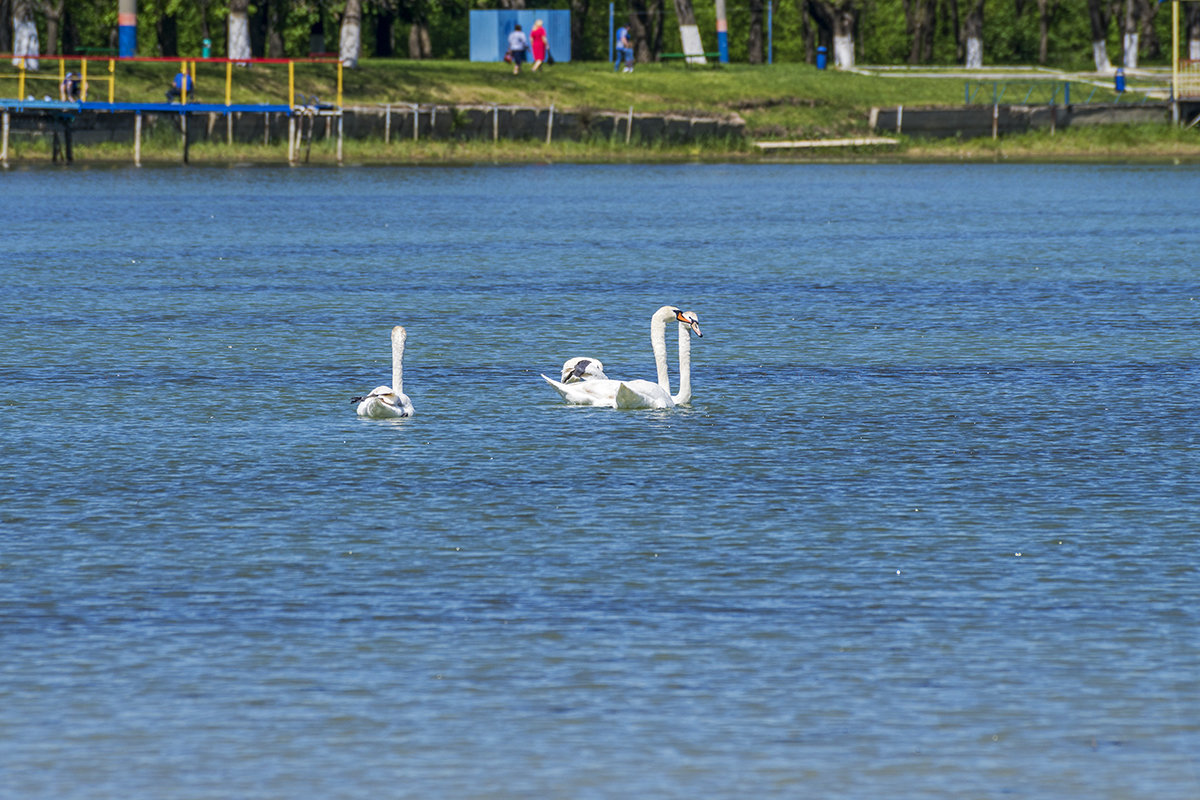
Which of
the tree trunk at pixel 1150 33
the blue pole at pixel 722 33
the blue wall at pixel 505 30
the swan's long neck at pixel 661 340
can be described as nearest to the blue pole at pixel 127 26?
the blue wall at pixel 505 30

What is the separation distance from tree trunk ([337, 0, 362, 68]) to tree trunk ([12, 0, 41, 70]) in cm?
873

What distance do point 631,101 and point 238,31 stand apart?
11.8 meters

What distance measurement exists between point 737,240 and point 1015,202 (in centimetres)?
1076

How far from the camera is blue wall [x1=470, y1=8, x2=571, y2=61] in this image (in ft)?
232

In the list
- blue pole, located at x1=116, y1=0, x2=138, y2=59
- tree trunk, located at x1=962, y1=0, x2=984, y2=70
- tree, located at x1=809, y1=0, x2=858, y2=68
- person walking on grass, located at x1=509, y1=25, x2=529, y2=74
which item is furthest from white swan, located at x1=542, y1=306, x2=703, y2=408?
tree trunk, located at x1=962, y1=0, x2=984, y2=70

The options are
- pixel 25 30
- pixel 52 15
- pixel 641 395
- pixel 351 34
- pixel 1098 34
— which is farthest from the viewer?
pixel 1098 34

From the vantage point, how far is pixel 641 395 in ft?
45.1

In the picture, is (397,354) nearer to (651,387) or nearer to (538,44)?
(651,387)

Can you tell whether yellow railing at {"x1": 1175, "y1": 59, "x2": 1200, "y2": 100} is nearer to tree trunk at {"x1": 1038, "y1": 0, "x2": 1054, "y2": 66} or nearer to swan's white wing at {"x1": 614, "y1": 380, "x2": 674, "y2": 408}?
tree trunk at {"x1": 1038, "y1": 0, "x2": 1054, "y2": 66}

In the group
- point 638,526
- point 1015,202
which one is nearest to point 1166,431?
point 638,526

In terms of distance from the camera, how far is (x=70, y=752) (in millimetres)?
6641

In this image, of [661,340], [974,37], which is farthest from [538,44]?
[661,340]

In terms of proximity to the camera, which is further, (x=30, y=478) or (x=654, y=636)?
(x=30, y=478)

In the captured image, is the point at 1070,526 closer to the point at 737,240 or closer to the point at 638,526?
the point at 638,526
